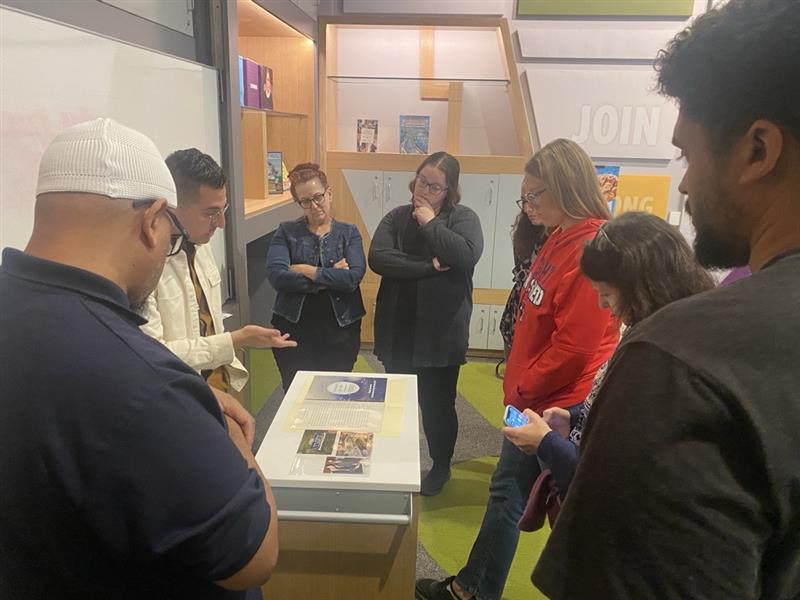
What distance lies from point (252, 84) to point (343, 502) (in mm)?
2480

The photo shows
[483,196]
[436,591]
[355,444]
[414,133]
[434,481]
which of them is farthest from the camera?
[414,133]

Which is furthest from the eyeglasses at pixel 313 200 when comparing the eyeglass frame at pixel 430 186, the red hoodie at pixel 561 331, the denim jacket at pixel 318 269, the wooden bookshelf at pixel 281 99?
the red hoodie at pixel 561 331

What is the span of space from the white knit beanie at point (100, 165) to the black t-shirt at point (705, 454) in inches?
27.9

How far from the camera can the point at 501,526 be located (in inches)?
Answer: 70.1

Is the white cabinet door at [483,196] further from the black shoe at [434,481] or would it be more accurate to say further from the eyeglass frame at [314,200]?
the black shoe at [434,481]

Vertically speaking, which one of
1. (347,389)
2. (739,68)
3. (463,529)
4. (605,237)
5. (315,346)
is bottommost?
(463,529)

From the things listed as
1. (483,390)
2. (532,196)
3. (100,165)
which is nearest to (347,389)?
(532,196)

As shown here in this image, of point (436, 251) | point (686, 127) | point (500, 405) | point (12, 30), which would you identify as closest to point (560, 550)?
point (686, 127)

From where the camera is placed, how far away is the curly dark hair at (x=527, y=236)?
216 centimetres

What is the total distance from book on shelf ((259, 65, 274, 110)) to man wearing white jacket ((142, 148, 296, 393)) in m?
1.75

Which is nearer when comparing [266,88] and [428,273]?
[428,273]

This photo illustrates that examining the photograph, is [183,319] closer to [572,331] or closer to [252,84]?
[572,331]

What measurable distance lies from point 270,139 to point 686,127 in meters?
3.52

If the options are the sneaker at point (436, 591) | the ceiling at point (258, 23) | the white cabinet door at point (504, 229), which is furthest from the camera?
the white cabinet door at point (504, 229)
